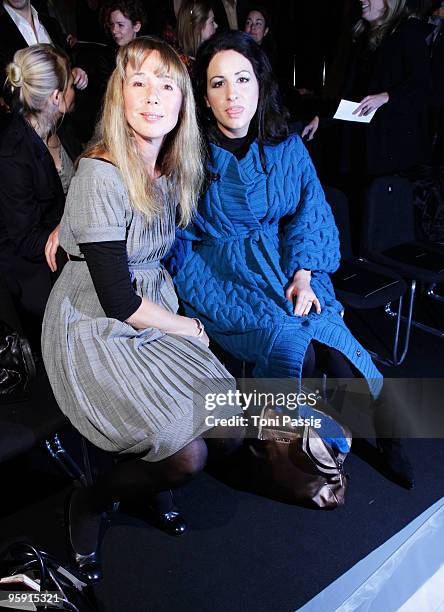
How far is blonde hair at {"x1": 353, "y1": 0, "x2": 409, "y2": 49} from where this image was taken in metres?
3.18

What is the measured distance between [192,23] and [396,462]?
8.68ft

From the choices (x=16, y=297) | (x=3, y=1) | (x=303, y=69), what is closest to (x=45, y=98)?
(x=16, y=297)

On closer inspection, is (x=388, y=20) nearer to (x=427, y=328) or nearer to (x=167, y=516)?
(x=427, y=328)

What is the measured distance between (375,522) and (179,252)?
1.14m

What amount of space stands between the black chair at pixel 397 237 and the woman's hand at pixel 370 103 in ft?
1.17

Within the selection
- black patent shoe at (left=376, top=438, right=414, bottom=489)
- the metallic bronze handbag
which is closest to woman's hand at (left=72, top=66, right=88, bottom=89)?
the metallic bronze handbag

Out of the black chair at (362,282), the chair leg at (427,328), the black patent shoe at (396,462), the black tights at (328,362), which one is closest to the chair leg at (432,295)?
the chair leg at (427,328)

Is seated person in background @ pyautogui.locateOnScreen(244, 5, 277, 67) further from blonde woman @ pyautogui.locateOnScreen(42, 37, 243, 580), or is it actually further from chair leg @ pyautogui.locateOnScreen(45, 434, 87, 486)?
chair leg @ pyautogui.locateOnScreen(45, 434, 87, 486)

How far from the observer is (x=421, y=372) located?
2.90m

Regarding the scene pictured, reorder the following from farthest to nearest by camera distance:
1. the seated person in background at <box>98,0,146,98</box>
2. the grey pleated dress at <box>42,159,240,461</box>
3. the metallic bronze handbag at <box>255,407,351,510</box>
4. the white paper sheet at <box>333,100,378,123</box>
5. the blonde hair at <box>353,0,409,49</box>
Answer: the seated person in background at <box>98,0,146,98</box> → the blonde hair at <box>353,0,409,49</box> → the white paper sheet at <box>333,100,378,123</box> → the metallic bronze handbag at <box>255,407,351,510</box> → the grey pleated dress at <box>42,159,240,461</box>

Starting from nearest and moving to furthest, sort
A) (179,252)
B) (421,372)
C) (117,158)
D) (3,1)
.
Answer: (117,158)
(179,252)
(421,372)
(3,1)

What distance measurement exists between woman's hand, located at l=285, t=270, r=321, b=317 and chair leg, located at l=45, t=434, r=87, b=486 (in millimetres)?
960

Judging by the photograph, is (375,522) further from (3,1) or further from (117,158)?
(3,1)

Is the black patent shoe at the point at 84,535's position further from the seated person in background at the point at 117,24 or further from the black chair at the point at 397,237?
the seated person in background at the point at 117,24
